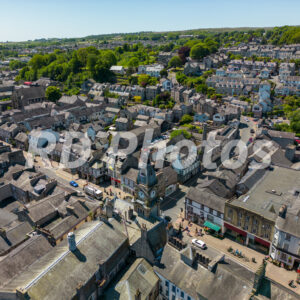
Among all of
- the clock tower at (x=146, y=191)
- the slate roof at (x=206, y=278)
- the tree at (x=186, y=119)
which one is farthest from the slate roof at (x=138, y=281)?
the tree at (x=186, y=119)

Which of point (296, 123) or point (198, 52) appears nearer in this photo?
point (296, 123)

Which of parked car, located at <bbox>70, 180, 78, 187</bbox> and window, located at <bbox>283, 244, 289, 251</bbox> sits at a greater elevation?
window, located at <bbox>283, 244, 289, 251</bbox>

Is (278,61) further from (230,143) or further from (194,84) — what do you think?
(230,143)

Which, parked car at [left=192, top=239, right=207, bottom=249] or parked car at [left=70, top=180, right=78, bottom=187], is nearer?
parked car at [left=192, top=239, right=207, bottom=249]

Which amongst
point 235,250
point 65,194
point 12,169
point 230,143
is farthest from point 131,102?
point 235,250

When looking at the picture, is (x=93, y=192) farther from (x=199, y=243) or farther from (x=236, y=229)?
(x=236, y=229)

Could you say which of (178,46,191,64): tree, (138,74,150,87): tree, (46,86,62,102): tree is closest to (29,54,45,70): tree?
(46,86,62,102): tree

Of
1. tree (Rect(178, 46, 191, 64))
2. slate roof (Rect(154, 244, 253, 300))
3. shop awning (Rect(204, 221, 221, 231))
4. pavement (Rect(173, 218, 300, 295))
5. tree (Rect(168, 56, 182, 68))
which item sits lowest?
pavement (Rect(173, 218, 300, 295))

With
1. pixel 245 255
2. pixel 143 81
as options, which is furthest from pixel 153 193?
pixel 143 81

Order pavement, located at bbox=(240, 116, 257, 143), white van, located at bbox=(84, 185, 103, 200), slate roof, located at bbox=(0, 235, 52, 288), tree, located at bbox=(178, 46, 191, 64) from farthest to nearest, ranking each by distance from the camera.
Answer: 1. tree, located at bbox=(178, 46, 191, 64)
2. pavement, located at bbox=(240, 116, 257, 143)
3. white van, located at bbox=(84, 185, 103, 200)
4. slate roof, located at bbox=(0, 235, 52, 288)

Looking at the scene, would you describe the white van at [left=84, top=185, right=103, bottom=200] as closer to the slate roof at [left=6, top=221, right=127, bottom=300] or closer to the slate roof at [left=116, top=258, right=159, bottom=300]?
the slate roof at [left=6, top=221, right=127, bottom=300]

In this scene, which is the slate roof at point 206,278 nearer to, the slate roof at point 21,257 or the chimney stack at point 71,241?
the chimney stack at point 71,241
